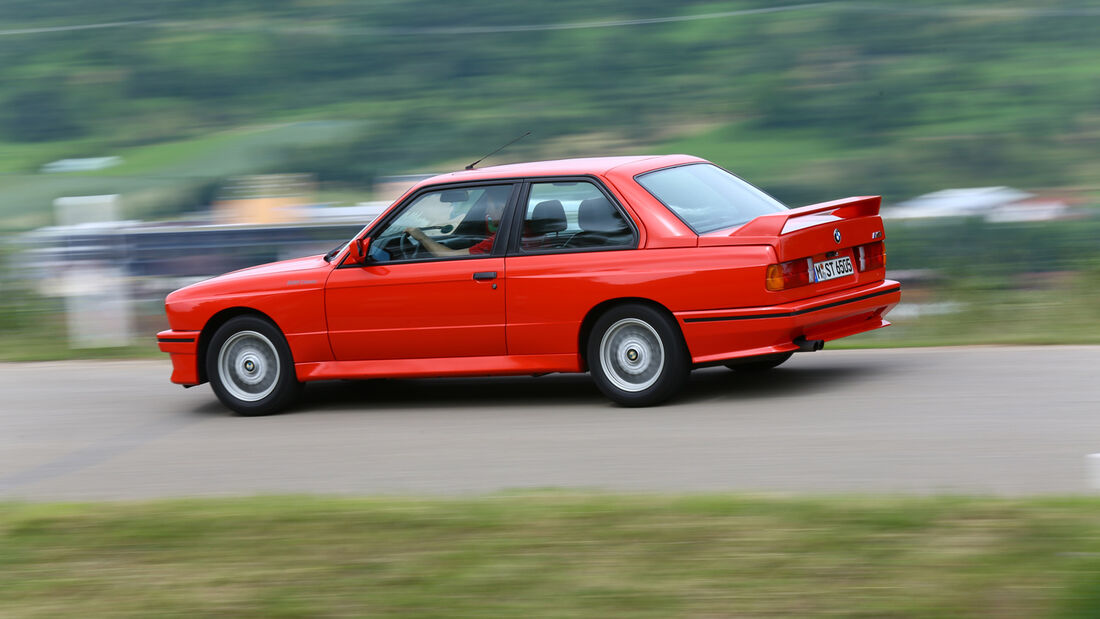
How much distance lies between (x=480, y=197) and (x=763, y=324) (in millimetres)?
1980

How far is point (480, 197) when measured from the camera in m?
8.39

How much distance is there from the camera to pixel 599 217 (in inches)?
318

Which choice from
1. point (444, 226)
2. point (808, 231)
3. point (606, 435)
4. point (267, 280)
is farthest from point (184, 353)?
point (808, 231)

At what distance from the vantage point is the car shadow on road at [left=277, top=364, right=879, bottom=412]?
8344mm

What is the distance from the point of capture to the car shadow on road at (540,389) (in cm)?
834

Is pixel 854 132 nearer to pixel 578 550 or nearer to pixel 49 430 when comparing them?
pixel 49 430

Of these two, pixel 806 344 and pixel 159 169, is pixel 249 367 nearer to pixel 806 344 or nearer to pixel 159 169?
pixel 806 344

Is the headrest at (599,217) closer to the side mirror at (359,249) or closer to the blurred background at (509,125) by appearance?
the side mirror at (359,249)

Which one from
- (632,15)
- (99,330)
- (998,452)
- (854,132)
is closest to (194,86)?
(632,15)

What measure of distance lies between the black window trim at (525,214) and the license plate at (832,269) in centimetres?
108

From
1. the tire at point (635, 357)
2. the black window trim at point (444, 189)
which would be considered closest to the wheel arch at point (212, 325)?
the black window trim at point (444, 189)

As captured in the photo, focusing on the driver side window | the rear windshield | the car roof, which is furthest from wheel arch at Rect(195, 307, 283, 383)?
the rear windshield

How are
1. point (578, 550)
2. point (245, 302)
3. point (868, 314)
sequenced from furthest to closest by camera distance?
point (245, 302) → point (868, 314) → point (578, 550)

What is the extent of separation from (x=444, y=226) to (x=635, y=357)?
150 cm
